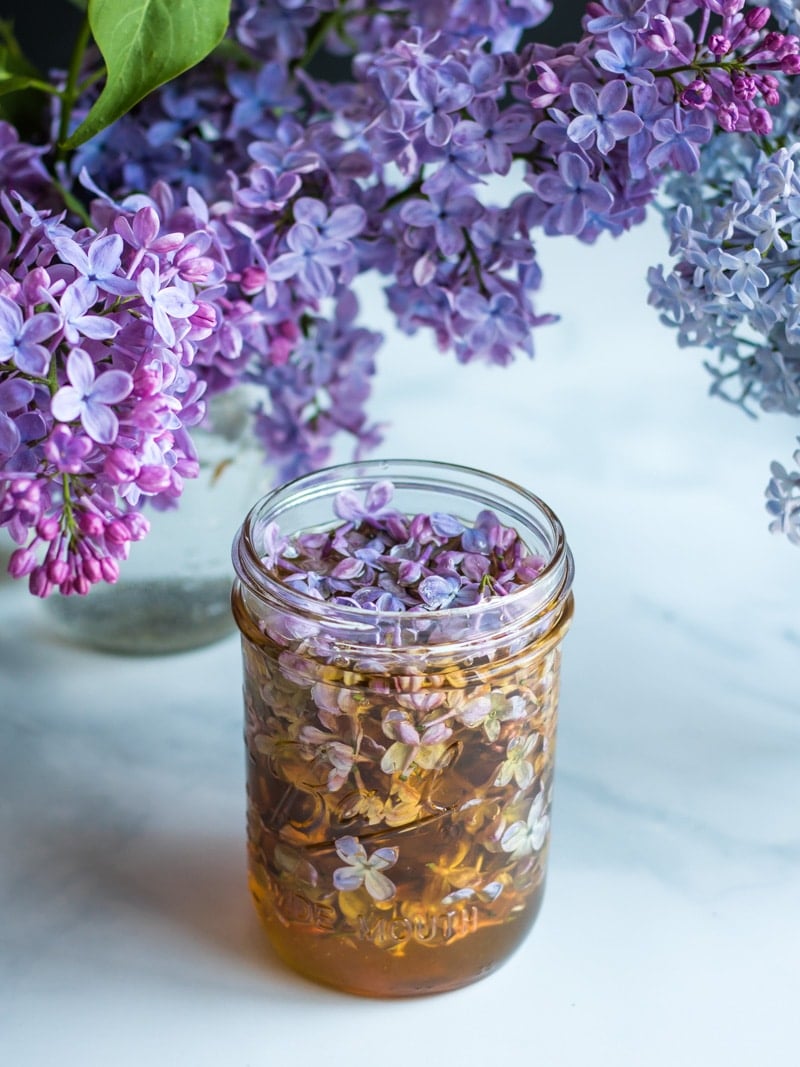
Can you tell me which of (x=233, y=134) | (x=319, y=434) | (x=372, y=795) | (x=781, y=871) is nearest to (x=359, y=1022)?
(x=372, y=795)

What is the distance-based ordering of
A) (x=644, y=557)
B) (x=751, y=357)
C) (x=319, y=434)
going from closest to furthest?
(x=751, y=357) < (x=319, y=434) < (x=644, y=557)

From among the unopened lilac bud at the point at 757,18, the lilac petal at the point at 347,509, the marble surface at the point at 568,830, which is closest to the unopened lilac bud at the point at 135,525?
the lilac petal at the point at 347,509

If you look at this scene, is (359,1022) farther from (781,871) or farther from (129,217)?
(129,217)

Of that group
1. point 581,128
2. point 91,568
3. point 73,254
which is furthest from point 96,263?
point 581,128

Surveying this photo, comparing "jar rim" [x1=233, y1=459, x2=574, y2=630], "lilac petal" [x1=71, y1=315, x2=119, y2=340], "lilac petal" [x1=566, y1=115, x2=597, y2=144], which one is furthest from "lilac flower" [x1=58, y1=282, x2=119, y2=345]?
"lilac petal" [x1=566, y1=115, x2=597, y2=144]

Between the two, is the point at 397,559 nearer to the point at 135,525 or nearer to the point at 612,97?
the point at 135,525

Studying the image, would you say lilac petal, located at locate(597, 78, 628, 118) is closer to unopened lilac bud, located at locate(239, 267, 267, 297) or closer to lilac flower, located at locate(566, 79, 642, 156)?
lilac flower, located at locate(566, 79, 642, 156)
